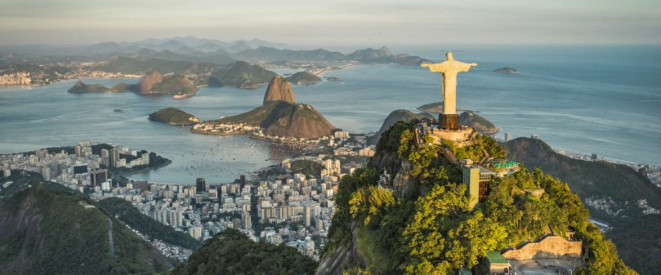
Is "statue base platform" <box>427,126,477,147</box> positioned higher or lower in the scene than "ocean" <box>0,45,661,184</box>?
higher

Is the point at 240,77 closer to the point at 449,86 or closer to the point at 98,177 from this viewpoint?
the point at 98,177

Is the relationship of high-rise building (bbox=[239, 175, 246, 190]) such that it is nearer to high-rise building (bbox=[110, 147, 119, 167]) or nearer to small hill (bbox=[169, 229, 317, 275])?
high-rise building (bbox=[110, 147, 119, 167])

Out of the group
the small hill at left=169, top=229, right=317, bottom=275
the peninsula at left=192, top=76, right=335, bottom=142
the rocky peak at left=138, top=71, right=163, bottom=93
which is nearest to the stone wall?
the small hill at left=169, top=229, right=317, bottom=275

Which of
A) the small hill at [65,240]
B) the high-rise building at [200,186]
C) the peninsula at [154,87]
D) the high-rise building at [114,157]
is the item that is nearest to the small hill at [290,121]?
the high-rise building at [114,157]

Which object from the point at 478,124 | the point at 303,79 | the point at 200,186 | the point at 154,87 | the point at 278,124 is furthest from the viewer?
the point at 303,79

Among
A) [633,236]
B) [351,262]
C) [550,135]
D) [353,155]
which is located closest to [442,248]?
[351,262]

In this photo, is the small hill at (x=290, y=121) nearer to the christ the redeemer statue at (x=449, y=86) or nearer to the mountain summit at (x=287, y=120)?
the mountain summit at (x=287, y=120)

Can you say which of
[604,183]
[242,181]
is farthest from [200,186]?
[604,183]
